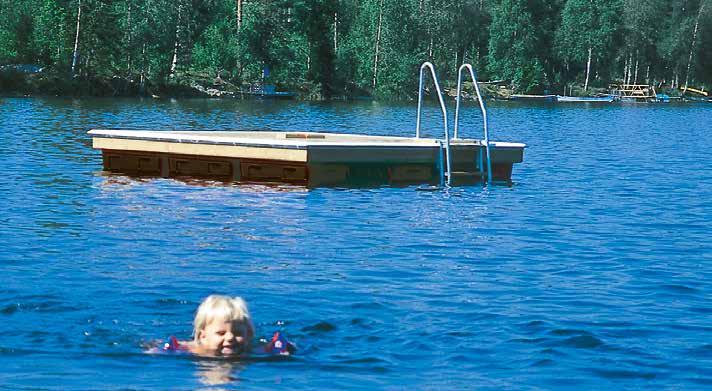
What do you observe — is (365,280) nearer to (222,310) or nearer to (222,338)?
(222,338)

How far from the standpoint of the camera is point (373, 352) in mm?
10258

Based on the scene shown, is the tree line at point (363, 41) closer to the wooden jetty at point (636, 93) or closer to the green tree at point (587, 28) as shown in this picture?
the green tree at point (587, 28)

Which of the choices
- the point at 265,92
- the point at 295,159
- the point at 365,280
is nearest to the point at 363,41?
the point at 265,92

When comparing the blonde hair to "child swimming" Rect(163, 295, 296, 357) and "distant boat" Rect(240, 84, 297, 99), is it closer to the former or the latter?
"child swimming" Rect(163, 295, 296, 357)

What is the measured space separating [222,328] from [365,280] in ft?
14.5

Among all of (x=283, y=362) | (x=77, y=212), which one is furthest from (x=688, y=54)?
(x=283, y=362)

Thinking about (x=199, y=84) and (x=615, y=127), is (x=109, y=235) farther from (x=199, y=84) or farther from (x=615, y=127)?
(x=199, y=84)

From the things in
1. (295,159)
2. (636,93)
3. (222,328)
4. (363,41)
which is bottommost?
(636,93)

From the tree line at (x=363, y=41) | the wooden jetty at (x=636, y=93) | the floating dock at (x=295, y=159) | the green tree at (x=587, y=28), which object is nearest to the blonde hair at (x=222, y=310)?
the floating dock at (x=295, y=159)

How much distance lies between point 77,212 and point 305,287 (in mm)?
7362

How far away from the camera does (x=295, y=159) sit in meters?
23.0

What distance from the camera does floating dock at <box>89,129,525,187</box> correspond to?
23.1m

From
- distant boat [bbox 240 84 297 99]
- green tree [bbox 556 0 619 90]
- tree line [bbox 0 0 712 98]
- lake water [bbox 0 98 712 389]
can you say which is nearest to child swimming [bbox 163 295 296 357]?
lake water [bbox 0 98 712 389]

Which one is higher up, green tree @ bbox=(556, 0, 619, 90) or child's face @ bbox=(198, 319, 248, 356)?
green tree @ bbox=(556, 0, 619, 90)
